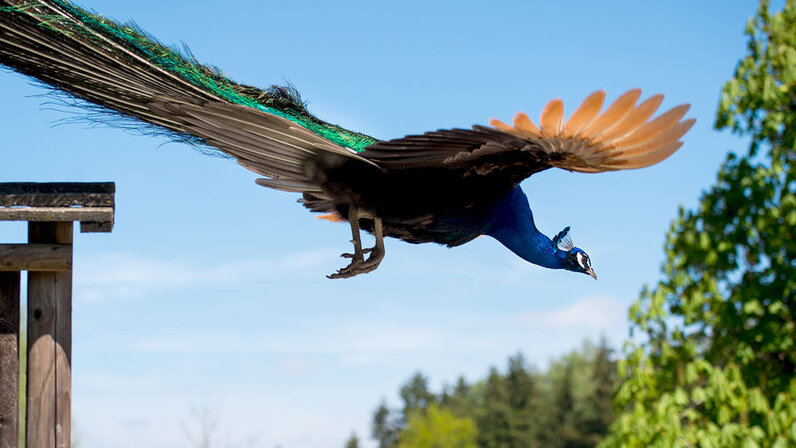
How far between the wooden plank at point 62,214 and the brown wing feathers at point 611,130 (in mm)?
1593

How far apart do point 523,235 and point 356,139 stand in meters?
0.80

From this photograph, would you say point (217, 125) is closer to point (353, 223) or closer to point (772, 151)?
point (353, 223)

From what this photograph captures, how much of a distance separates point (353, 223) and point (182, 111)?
2.61ft

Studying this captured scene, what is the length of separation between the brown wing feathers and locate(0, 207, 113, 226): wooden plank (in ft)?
5.23

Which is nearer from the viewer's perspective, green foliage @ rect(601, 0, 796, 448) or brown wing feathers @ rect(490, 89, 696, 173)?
brown wing feathers @ rect(490, 89, 696, 173)

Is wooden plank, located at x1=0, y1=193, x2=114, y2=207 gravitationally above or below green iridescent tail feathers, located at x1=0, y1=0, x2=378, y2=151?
below

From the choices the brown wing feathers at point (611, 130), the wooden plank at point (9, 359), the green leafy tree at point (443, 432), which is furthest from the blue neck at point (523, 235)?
the green leafy tree at point (443, 432)

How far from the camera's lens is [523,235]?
3301mm

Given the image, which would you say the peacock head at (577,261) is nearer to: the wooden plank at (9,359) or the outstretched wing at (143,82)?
the outstretched wing at (143,82)

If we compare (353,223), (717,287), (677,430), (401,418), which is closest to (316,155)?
(353,223)

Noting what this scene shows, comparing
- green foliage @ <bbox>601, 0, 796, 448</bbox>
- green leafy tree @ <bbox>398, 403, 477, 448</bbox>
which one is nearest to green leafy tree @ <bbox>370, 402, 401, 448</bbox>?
green leafy tree @ <bbox>398, 403, 477, 448</bbox>

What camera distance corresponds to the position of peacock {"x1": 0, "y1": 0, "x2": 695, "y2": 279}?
2.56 meters

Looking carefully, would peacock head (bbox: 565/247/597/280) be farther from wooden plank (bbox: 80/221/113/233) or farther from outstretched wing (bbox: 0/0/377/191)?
wooden plank (bbox: 80/221/113/233)

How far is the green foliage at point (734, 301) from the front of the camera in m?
5.62
